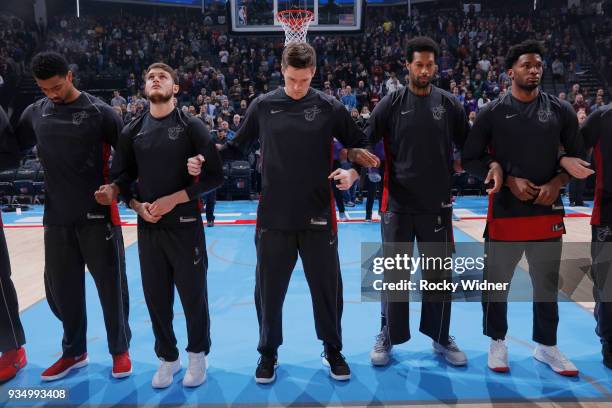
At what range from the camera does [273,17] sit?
12.1m

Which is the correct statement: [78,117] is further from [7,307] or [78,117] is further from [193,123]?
[7,307]

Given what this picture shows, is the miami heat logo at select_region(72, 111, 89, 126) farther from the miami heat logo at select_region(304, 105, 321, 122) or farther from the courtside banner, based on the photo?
the courtside banner

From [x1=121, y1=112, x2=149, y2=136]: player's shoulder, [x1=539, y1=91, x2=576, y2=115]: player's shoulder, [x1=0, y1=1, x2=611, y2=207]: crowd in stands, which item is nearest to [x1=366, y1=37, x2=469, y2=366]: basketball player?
[x1=539, y1=91, x2=576, y2=115]: player's shoulder

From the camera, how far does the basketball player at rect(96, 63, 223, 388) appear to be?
10.3 ft

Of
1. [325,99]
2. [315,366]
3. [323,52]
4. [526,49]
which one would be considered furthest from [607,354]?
[323,52]

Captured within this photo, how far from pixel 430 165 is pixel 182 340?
2403 millimetres

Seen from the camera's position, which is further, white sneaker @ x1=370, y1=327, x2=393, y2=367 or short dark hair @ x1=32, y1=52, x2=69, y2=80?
white sneaker @ x1=370, y1=327, x2=393, y2=367

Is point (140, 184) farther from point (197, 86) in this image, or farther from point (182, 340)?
point (197, 86)

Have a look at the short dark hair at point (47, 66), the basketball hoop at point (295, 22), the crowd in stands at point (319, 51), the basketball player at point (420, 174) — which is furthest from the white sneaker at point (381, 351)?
the crowd in stands at point (319, 51)

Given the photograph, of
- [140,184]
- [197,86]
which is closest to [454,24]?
[197,86]

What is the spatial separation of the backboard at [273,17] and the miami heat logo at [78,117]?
950cm

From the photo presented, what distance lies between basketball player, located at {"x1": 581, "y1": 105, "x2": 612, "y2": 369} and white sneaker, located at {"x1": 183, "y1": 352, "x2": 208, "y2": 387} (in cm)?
277

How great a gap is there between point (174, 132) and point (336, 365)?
188cm

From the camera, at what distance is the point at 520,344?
3812 mm
